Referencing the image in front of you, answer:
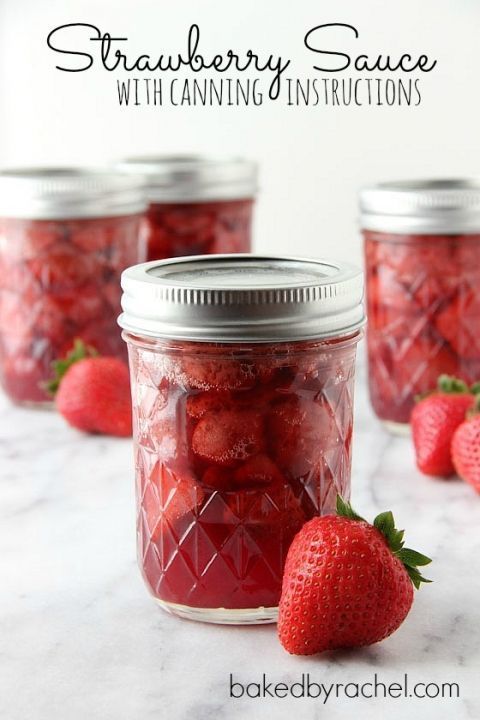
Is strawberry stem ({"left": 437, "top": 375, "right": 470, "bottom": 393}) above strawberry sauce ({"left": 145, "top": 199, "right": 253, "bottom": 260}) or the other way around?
the other way around

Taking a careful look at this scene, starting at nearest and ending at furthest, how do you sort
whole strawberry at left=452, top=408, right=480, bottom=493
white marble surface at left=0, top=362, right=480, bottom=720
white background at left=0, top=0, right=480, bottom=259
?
white marble surface at left=0, top=362, right=480, bottom=720 → whole strawberry at left=452, top=408, right=480, bottom=493 → white background at left=0, top=0, right=480, bottom=259

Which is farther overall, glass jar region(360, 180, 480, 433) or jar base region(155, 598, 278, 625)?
glass jar region(360, 180, 480, 433)

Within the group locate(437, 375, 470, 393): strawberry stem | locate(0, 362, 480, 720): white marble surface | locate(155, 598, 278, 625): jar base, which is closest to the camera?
locate(0, 362, 480, 720): white marble surface

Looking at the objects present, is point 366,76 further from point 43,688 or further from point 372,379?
point 43,688

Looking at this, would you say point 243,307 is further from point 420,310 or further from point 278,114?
point 278,114

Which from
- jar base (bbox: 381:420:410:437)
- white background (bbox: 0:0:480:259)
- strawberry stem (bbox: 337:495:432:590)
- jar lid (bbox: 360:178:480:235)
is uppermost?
white background (bbox: 0:0:480:259)

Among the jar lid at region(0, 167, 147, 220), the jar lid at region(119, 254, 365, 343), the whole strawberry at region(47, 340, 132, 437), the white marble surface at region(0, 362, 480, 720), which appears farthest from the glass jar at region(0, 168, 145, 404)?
the jar lid at region(119, 254, 365, 343)

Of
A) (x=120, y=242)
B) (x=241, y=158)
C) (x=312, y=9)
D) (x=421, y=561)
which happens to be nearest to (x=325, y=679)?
(x=421, y=561)

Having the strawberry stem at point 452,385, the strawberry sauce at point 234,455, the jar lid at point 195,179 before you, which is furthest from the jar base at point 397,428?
the strawberry sauce at point 234,455

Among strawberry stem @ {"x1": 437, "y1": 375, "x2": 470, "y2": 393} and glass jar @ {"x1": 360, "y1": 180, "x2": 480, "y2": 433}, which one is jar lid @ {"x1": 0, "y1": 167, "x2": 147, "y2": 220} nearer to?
glass jar @ {"x1": 360, "y1": 180, "x2": 480, "y2": 433}
